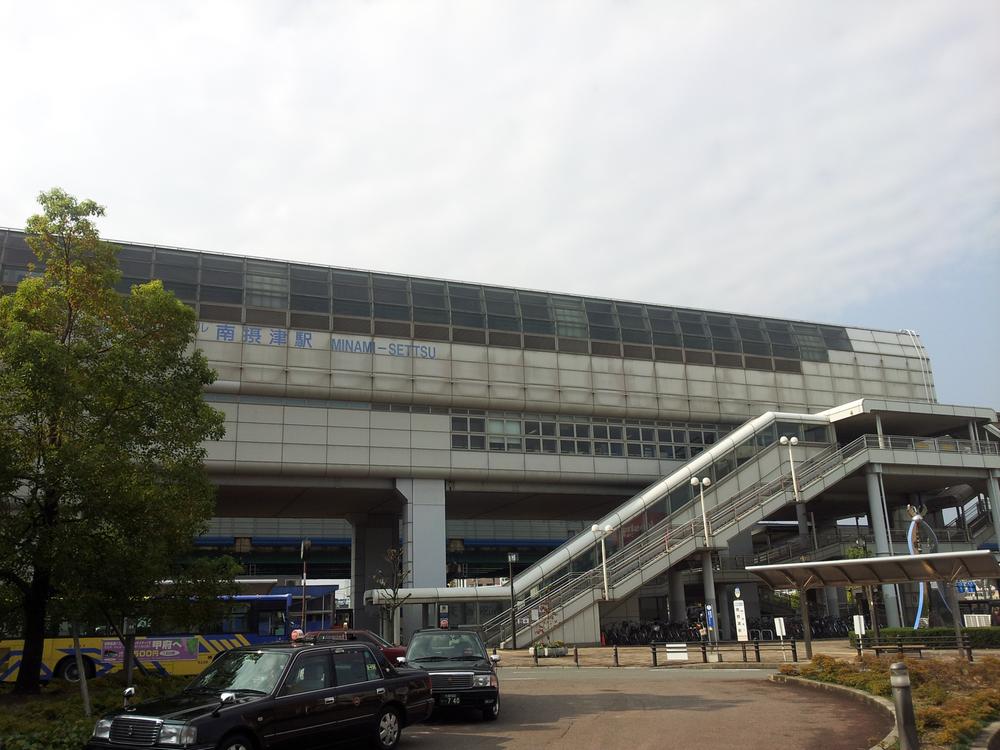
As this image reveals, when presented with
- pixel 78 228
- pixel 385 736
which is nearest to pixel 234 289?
pixel 78 228

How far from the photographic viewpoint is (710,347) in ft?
146

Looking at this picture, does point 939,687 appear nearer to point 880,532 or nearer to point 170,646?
point 170,646

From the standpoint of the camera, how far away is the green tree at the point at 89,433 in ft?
45.6

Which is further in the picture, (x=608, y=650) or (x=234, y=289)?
(x=234, y=289)

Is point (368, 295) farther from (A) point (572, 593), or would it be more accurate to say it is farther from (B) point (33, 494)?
(B) point (33, 494)

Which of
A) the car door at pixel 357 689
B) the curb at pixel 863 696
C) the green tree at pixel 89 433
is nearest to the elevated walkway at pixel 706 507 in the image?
the curb at pixel 863 696

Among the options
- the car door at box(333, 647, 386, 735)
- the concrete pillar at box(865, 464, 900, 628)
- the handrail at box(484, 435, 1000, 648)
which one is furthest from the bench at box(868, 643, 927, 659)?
the concrete pillar at box(865, 464, 900, 628)

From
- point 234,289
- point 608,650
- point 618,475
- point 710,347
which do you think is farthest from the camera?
point 710,347

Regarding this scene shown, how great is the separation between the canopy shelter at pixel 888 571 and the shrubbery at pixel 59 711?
52.5 ft

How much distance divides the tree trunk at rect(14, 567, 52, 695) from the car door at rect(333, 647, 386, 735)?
25.5ft

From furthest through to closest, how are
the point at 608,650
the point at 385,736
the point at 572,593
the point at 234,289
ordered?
the point at 234,289
the point at 572,593
the point at 608,650
the point at 385,736

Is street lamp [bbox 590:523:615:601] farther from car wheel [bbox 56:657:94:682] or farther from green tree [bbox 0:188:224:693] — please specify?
green tree [bbox 0:188:224:693]

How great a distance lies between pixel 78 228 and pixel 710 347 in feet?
115

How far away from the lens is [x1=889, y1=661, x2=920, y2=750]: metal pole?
27.6 ft
